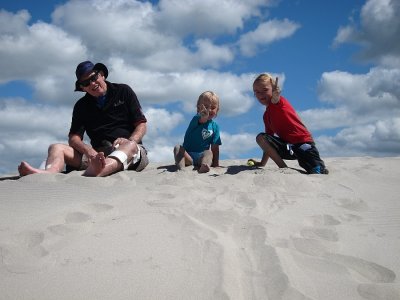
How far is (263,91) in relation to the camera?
4438mm

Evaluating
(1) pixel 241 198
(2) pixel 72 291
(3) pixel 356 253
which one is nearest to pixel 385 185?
(1) pixel 241 198

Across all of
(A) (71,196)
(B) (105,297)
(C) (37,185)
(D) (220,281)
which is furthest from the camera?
(C) (37,185)

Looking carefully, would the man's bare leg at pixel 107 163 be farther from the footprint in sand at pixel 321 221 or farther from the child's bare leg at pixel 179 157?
the footprint in sand at pixel 321 221

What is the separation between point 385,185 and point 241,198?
1781 mm

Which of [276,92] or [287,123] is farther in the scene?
[287,123]

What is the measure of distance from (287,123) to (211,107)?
3.32 feet

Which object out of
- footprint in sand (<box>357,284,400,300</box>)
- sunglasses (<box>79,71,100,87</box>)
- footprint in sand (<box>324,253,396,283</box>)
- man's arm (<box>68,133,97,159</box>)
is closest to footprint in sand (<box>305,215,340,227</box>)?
footprint in sand (<box>324,253,396,283</box>)

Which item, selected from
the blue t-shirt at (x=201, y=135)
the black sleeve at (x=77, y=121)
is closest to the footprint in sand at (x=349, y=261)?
the blue t-shirt at (x=201, y=135)

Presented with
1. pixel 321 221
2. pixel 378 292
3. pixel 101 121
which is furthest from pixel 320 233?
pixel 101 121

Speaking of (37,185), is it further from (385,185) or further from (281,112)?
(385,185)

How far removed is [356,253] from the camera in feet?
6.47

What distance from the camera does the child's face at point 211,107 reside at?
478cm

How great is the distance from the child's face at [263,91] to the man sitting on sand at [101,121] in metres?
1.42

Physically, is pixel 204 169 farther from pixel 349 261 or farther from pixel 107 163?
pixel 349 261
